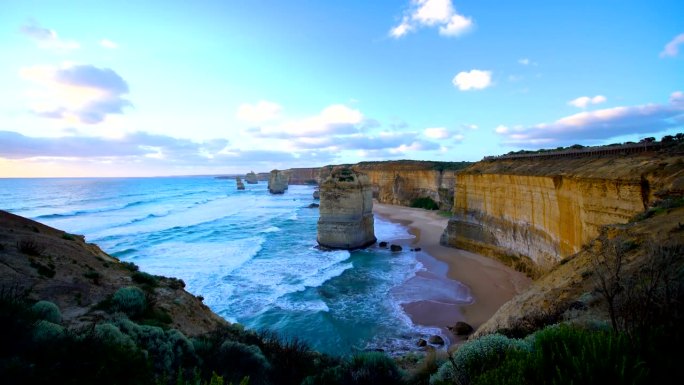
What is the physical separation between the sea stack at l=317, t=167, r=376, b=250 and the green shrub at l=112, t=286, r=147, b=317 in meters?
20.9

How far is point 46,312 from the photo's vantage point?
17.4 feet

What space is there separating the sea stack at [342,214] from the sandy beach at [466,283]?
Result: 483cm

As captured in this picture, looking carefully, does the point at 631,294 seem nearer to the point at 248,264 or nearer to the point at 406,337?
the point at 406,337

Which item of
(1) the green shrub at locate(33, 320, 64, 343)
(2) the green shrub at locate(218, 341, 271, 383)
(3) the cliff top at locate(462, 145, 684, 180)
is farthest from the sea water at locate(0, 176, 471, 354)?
(1) the green shrub at locate(33, 320, 64, 343)

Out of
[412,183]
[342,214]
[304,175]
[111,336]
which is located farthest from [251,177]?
[111,336]

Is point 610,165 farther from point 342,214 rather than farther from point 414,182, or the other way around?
point 414,182

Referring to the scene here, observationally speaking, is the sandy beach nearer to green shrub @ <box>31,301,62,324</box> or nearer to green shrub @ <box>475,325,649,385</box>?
green shrub @ <box>475,325,649,385</box>

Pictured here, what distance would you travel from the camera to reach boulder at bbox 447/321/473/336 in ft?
43.1

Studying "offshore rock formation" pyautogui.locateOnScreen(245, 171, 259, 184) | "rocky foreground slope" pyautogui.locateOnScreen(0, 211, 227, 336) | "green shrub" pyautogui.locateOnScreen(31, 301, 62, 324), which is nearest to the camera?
"green shrub" pyautogui.locateOnScreen(31, 301, 62, 324)

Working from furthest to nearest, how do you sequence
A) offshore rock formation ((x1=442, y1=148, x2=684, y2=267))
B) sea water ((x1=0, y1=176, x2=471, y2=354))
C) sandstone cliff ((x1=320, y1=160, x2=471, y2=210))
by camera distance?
sandstone cliff ((x1=320, y1=160, x2=471, y2=210)) < sea water ((x1=0, y1=176, x2=471, y2=354)) < offshore rock formation ((x1=442, y1=148, x2=684, y2=267))

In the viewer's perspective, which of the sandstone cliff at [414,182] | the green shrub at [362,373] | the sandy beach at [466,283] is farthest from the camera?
the sandstone cliff at [414,182]

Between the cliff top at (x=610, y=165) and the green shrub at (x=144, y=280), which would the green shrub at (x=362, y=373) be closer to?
the green shrub at (x=144, y=280)

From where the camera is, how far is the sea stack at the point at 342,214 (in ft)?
91.3

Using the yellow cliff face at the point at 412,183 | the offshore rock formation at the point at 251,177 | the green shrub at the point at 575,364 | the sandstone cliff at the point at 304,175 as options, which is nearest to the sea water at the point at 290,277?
the green shrub at the point at 575,364
